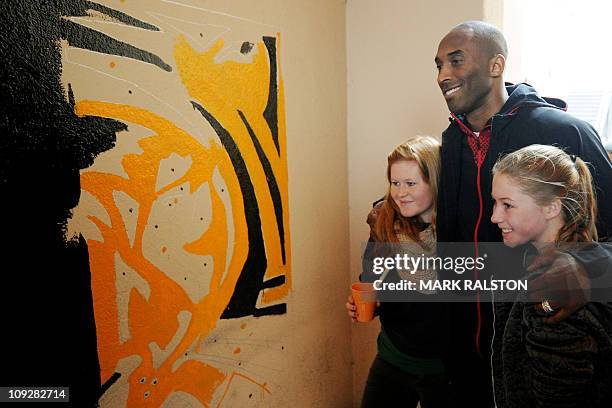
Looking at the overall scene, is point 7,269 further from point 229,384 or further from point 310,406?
point 310,406

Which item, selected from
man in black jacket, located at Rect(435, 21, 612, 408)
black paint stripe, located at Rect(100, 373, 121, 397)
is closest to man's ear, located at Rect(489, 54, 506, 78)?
man in black jacket, located at Rect(435, 21, 612, 408)

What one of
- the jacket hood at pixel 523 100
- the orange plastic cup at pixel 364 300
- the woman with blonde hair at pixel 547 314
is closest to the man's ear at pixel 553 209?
the woman with blonde hair at pixel 547 314

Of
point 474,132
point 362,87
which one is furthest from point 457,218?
point 362,87

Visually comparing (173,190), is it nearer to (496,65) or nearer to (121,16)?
(121,16)

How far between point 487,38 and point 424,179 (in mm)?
483

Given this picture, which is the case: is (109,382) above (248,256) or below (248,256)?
below

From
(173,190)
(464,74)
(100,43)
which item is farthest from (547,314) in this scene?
(100,43)

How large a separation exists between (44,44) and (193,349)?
938 mm

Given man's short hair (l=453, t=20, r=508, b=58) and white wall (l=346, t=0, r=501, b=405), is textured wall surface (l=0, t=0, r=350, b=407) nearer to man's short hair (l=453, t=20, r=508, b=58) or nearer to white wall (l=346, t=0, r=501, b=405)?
white wall (l=346, t=0, r=501, b=405)

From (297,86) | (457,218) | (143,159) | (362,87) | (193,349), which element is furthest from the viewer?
(362,87)

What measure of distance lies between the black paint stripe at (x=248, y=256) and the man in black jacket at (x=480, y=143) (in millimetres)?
637

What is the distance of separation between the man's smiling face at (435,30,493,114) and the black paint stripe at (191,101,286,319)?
722mm

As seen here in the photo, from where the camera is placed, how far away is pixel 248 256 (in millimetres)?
1641

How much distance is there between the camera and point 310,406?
6.73 feet
